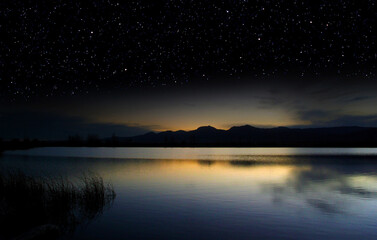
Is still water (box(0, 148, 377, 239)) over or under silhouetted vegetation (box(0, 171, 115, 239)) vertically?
under

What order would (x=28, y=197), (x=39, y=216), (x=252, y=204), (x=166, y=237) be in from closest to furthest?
(x=166, y=237) → (x=39, y=216) → (x=28, y=197) → (x=252, y=204)

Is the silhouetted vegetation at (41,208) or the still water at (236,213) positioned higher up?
the silhouetted vegetation at (41,208)

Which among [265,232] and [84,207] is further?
[84,207]

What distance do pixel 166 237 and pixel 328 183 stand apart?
25113 millimetres

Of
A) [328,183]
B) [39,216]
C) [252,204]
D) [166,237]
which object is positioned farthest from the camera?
[328,183]

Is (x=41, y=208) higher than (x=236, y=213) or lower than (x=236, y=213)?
higher

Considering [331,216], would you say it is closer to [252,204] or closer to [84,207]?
[252,204]

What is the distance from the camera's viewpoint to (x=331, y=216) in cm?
1786

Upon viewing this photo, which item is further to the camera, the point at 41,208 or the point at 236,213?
the point at 236,213

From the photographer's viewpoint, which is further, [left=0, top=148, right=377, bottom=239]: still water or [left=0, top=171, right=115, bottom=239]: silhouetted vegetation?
[left=0, top=148, right=377, bottom=239]: still water

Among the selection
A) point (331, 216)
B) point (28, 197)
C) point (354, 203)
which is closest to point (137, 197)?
point (28, 197)

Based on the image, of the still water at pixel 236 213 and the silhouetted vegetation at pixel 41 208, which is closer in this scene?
the silhouetted vegetation at pixel 41 208

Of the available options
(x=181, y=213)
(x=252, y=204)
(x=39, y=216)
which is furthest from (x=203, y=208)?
(x=39, y=216)

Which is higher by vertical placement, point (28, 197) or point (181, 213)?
point (28, 197)
